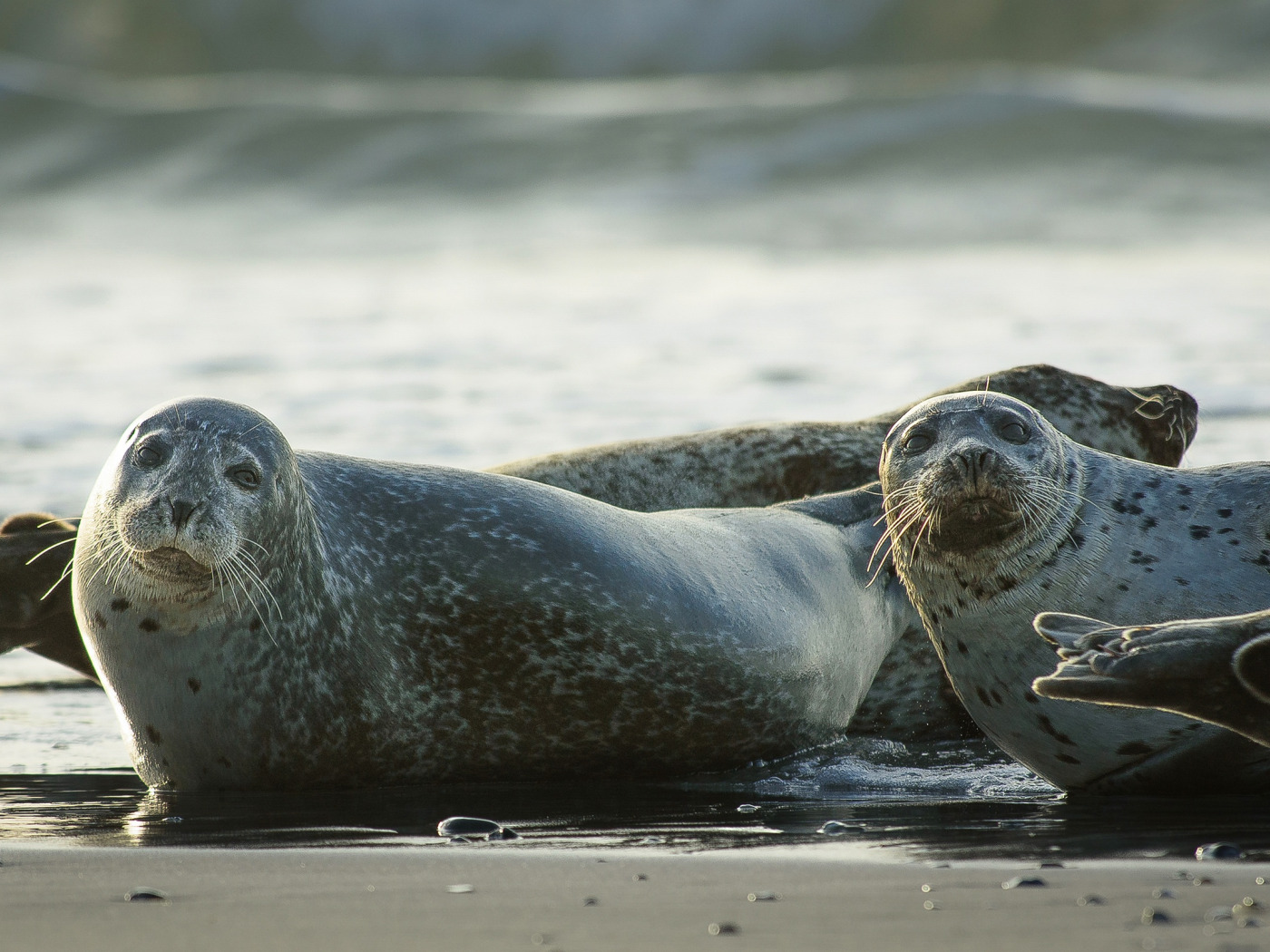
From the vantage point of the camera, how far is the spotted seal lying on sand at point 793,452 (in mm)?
6934

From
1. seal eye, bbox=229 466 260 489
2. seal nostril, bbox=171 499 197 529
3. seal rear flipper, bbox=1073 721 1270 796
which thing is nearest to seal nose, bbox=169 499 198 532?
seal nostril, bbox=171 499 197 529

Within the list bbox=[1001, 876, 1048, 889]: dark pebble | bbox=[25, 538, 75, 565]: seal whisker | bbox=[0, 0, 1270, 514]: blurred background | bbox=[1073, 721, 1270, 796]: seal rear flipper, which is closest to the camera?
bbox=[1001, 876, 1048, 889]: dark pebble

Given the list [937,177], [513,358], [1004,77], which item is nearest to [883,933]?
[513,358]

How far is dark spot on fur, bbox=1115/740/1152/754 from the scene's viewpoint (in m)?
4.35

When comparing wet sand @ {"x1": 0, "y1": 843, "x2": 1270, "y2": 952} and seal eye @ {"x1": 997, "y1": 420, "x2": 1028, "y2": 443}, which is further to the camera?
seal eye @ {"x1": 997, "y1": 420, "x2": 1028, "y2": 443}

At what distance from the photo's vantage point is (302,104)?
3070 centimetres

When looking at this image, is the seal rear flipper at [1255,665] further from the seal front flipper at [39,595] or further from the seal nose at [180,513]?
the seal front flipper at [39,595]

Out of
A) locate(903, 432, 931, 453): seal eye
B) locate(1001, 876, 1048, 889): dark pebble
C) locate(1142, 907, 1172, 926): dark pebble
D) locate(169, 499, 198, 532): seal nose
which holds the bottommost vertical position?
locate(1142, 907, 1172, 926): dark pebble

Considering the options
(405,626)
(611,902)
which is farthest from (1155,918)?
(405,626)

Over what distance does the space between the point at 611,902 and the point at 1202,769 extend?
1.86 metres

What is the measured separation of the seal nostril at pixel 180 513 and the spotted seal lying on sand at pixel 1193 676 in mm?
2022

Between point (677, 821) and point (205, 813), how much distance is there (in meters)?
1.15

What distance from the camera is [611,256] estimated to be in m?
21.9

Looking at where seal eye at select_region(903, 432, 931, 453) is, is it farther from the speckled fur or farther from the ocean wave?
the ocean wave
